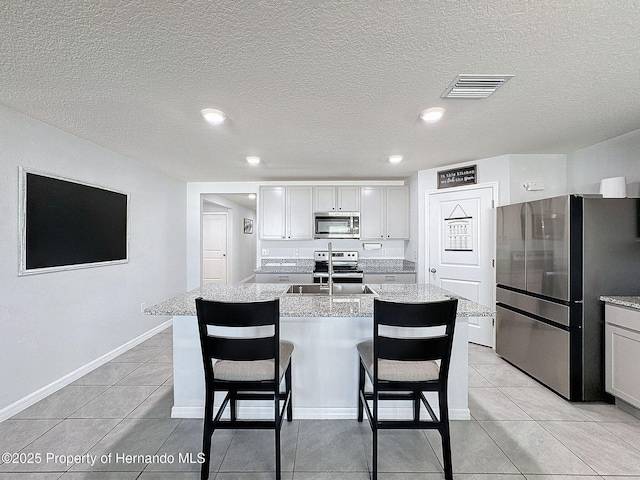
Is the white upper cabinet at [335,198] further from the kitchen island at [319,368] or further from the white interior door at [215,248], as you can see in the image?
the white interior door at [215,248]

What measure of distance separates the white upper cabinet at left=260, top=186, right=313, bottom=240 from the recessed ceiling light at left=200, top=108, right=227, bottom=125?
2402mm

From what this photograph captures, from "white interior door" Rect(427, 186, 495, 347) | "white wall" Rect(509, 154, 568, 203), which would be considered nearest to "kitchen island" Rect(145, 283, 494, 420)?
A: "white interior door" Rect(427, 186, 495, 347)

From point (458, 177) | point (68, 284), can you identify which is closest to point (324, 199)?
point (458, 177)

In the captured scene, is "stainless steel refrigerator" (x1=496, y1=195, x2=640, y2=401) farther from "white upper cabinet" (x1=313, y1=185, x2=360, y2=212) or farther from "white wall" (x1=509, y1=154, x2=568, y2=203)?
"white upper cabinet" (x1=313, y1=185, x2=360, y2=212)

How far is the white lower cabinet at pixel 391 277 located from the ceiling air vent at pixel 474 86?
287 cm

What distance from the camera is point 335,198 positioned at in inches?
185

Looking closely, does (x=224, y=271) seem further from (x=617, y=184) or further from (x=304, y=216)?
(x=617, y=184)

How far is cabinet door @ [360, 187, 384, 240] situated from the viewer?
184 inches

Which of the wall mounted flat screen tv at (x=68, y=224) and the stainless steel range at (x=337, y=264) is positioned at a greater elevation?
the wall mounted flat screen tv at (x=68, y=224)

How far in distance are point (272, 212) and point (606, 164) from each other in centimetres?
406

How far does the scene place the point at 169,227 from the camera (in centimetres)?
447

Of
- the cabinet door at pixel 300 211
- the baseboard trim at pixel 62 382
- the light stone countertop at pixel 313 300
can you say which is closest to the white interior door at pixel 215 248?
the cabinet door at pixel 300 211

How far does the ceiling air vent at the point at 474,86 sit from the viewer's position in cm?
173

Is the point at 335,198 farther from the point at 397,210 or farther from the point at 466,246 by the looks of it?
the point at 466,246
